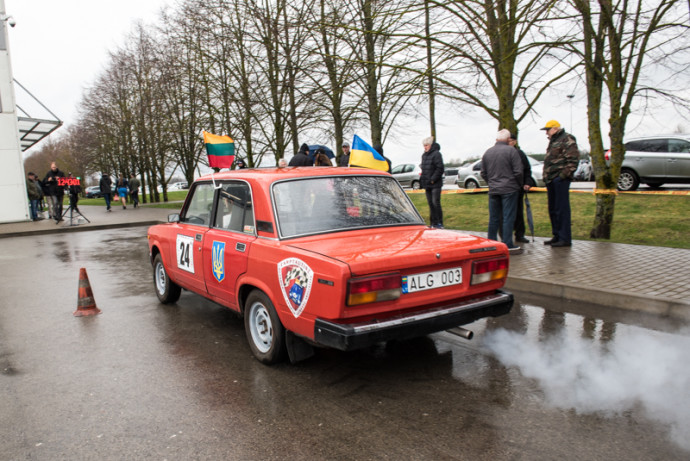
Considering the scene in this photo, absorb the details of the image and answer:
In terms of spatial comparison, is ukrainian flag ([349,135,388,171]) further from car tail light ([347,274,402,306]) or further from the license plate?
car tail light ([347,274,402,306])

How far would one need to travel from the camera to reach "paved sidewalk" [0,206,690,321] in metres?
5.41

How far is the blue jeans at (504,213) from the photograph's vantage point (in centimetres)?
804

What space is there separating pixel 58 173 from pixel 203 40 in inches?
290

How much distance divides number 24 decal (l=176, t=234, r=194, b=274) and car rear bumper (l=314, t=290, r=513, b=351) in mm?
2356

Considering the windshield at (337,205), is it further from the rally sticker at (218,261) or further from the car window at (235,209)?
the rally sticker at (218,261)

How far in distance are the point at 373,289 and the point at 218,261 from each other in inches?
74.4

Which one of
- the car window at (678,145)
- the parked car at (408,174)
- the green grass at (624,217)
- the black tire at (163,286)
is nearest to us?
the black tire at (163,286)

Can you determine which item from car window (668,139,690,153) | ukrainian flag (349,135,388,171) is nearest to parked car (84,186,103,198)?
car window (668,139,690,153)

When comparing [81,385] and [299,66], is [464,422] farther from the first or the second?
[299,66]

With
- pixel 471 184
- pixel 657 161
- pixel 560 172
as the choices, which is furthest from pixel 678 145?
pixel 560 172

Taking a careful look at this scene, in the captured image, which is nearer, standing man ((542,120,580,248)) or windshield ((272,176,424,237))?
windshield ((272,176,424,237))

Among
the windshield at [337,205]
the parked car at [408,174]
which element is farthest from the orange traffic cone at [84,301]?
the parked car at [408,174]

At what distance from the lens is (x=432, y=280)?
382cm

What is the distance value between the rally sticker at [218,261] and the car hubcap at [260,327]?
60 cm
